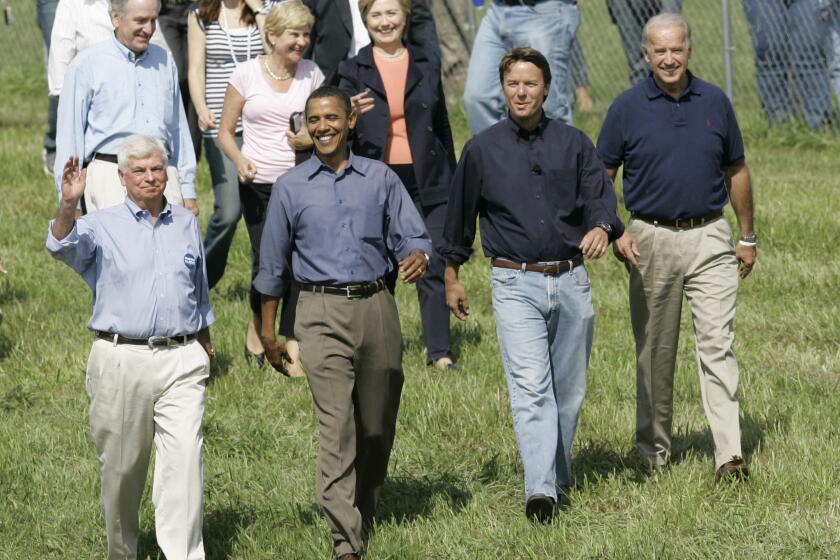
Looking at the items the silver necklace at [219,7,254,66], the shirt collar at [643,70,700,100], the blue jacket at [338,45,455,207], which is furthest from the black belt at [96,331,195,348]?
the silver necklace at [219,7,254,66]

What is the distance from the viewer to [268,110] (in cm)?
941

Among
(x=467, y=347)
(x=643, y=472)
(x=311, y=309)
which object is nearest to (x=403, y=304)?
(x=467, y=347)

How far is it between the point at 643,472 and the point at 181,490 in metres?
2.47

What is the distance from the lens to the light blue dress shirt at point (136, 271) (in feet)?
21.2

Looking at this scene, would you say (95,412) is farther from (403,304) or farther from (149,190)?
(403,304)

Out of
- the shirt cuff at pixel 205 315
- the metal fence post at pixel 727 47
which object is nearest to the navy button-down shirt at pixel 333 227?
the shirt cuff at pixel 205 315

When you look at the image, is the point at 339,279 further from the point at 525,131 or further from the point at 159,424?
the point at 525,131

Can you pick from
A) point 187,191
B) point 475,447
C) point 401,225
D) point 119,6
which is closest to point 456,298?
point 401,225

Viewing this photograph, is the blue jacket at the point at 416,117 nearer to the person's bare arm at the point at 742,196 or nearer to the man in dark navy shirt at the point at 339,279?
the person's bare arm at the point at 742,196

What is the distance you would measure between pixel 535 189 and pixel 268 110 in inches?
110

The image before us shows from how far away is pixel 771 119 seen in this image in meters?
16.4

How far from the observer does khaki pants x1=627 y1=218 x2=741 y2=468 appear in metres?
7.65

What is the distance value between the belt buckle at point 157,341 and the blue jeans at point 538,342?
1.56 m

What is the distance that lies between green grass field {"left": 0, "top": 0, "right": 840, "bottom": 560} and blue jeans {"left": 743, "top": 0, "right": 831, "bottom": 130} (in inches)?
148
